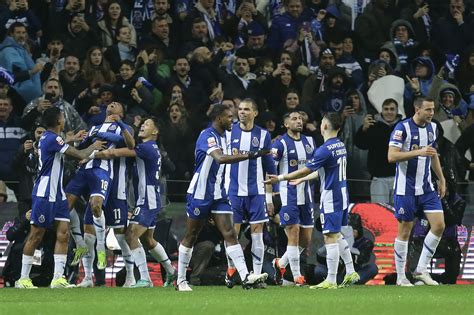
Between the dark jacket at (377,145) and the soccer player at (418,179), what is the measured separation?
4.13 meters

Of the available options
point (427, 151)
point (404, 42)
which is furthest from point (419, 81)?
point (427, 151)

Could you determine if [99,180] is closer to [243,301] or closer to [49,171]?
[49,171]

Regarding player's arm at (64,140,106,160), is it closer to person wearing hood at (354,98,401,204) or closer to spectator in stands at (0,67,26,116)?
spectator in stands at (0,67,26,116)

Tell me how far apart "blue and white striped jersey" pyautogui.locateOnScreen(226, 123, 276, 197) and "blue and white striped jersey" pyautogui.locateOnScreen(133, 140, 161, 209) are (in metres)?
1.11

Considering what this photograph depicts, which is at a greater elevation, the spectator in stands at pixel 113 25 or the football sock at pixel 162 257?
the spectator in stands at pixel 113 25

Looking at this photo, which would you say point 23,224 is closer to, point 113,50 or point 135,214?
point 135,214

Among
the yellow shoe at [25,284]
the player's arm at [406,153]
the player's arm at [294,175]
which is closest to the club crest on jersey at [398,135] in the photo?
the player's arm at [406,153]

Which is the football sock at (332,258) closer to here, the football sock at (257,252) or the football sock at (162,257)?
the football sock at (257,252)

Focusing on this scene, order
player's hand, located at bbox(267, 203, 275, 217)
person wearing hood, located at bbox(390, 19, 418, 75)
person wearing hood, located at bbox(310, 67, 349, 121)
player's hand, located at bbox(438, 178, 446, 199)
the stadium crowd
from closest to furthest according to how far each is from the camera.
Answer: player's hand, located at bbox(438, 178, 446, 199) < player's hand, located at bbox(267, 203, 275, 217) < the stadium crowd < person wearing hood, located at bbox(310, 67, 349, 121) < person wearing hood, located at bbox(390, 19, 418, 75)

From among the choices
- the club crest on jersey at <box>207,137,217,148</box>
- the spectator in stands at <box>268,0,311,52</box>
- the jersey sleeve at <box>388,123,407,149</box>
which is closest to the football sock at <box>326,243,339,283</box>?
the jersey sleeve at <box>388,123,407,149</box>

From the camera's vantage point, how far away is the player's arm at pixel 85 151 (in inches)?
749

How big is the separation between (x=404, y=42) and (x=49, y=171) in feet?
34.6

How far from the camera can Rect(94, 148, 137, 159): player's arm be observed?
20.1 meters

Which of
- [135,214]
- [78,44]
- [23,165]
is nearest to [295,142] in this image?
[135,214]
